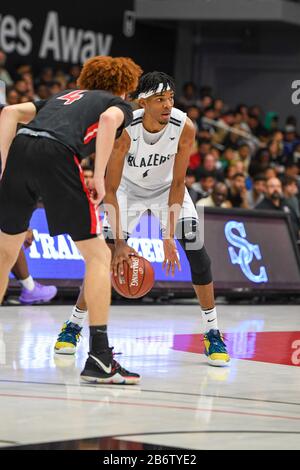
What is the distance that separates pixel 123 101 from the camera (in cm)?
649

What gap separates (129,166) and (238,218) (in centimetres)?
655

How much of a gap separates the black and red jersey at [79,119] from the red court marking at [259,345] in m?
2.51

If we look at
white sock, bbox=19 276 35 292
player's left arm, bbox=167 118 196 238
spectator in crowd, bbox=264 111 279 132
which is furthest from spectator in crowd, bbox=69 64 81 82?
player's left arm, bbox=167 118 196 238

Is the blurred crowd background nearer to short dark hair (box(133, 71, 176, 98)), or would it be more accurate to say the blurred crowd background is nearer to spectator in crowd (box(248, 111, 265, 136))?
spectator in crowd (box(248, 111, 265, 136))

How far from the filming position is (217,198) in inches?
596

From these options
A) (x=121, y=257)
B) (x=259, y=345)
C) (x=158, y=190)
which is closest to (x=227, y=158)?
(x=259, y=345)

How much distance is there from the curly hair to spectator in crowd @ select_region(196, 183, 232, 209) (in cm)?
818

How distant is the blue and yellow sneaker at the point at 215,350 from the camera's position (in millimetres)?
7676

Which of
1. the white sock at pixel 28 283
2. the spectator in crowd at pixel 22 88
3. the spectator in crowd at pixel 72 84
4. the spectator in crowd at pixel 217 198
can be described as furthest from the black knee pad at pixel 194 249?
the spectator in crowd at pixel 72 84

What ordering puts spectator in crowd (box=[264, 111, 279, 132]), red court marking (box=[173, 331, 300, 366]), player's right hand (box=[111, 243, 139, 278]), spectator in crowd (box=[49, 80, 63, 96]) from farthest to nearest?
spectator in crowd (box=[264, 111, 279, 132]) < spectator in crowd (box=[49, 80, 63, 96]) < red court marking (box=[173, 331, 300, 366]) < player's right hand (box=[111, 243, 139, 278])

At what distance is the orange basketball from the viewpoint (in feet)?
25.6

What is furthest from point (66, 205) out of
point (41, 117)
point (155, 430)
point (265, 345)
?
point (265, 345)

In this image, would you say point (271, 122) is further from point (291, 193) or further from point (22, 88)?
point (22, 88)

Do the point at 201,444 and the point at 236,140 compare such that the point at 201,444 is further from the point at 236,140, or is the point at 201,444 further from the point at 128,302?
the point at 236,140
